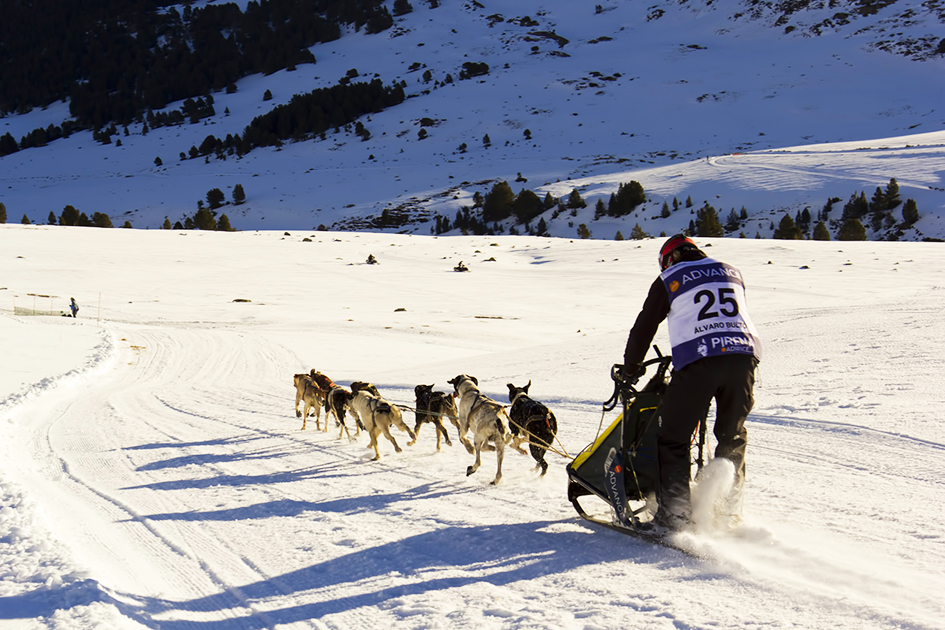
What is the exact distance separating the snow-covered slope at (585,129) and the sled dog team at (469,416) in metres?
48.7

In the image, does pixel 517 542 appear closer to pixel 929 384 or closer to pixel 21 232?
pixel 929 384

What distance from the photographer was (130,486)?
5.73 metres

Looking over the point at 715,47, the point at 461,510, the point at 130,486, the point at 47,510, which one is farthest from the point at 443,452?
the point at 715,47

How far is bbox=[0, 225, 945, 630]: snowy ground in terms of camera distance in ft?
10.8

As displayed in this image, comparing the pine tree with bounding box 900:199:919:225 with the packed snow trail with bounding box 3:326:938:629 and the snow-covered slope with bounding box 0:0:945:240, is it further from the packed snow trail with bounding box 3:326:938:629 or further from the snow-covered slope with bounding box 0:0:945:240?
the packed snow trail with bounding box 3:326:938:629

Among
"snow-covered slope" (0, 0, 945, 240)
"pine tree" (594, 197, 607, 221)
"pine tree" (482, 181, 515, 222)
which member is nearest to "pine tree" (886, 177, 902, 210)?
"snow-covered slope" (0, 0, 945, 240)

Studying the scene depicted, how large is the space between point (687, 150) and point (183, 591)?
277 feet

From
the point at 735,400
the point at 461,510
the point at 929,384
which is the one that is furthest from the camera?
the point at 929,384

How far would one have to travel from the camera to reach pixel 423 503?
5.00 m

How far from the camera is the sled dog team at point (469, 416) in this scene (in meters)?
5.43

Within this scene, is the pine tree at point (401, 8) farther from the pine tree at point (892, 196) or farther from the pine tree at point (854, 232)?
the pine tree at point (854, 232)

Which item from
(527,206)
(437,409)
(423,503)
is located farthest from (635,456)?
(527,206)

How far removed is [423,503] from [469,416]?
0.98 m

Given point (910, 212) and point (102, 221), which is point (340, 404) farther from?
point (102, 221)
